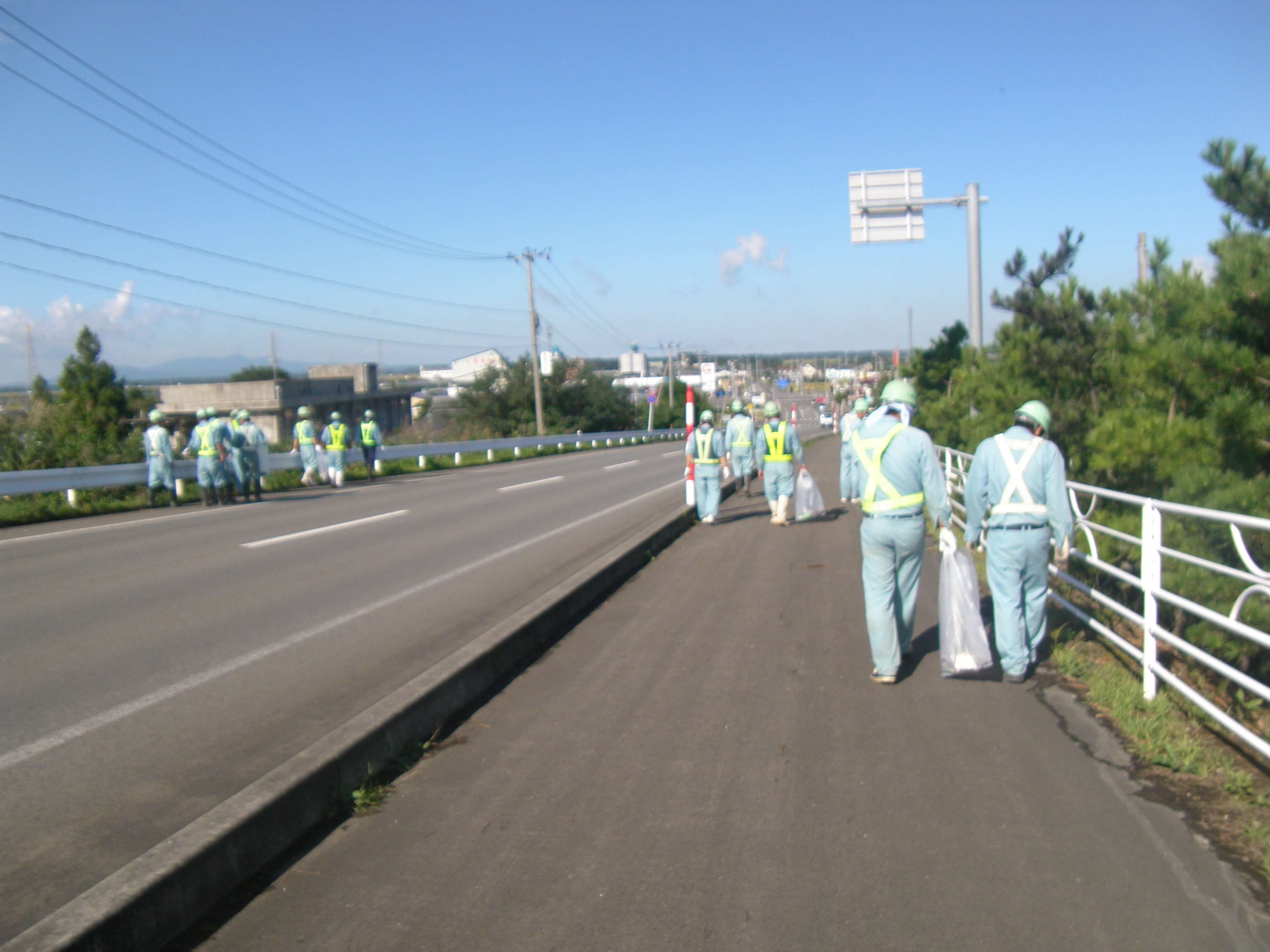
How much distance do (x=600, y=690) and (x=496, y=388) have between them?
6278 cm

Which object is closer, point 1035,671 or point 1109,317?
point 1035,671

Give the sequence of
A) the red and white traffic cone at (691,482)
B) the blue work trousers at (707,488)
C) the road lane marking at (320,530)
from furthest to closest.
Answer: the red and white traffic cone at (691,482)
the blue work trousers at (707,488)
the road lane marking at (320,530)

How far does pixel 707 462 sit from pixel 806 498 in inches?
66.7

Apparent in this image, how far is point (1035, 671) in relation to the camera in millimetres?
6191

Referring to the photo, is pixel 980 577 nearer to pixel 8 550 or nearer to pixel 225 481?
pixel 8 550

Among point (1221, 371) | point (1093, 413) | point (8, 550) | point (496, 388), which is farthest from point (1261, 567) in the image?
point (496, 388)

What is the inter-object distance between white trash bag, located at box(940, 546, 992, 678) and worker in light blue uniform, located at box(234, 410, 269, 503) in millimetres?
15093

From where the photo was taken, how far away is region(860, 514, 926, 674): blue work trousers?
5.87m

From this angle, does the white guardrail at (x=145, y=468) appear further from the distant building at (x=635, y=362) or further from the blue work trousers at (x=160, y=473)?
the distant building at (x=635, y=362)

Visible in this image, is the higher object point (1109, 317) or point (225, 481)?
point (1109, 317)

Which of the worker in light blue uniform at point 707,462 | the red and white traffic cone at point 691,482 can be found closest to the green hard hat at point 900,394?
the worker in light blue uniform at point 707,462

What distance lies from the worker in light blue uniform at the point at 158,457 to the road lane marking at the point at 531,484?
630 centimetres

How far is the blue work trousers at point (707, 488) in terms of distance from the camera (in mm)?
13906

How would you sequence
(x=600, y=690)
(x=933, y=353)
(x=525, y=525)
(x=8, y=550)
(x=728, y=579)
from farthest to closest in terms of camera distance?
1. (x=933, y=353)
2. (x=525, y=525)
3. (x=8, y=550)
4. (x=728, y=579)
5. (x=600, y=690)
